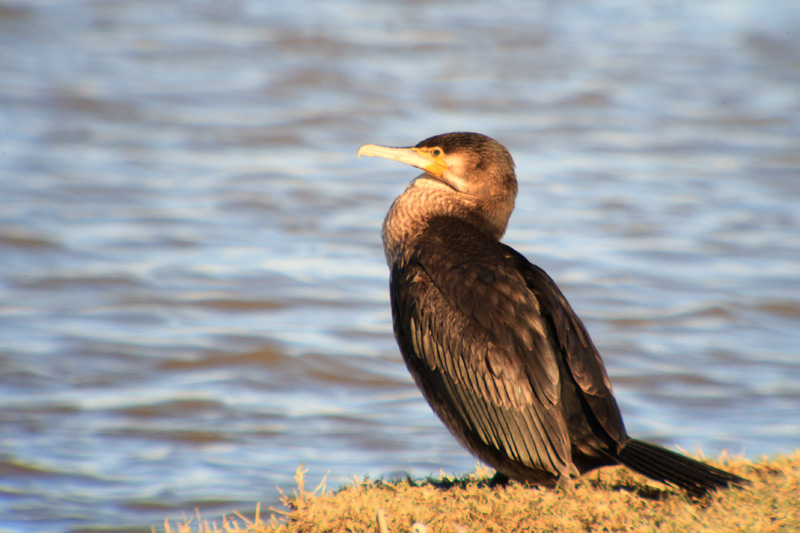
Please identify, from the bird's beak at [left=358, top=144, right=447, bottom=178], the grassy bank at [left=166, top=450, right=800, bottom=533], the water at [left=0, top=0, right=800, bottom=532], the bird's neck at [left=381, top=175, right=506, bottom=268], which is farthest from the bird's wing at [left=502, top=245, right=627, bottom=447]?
the water at [left=0, top=0, right=800, bottom=532]

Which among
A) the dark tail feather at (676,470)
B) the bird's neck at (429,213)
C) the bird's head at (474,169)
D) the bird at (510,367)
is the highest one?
the bird's head at (474,169)

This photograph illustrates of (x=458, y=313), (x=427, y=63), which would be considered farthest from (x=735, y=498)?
(x=427, y=63)

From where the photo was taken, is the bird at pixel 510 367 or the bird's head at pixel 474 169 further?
the bird's head at pixel 474 169

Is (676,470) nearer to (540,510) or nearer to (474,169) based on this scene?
(540,510)

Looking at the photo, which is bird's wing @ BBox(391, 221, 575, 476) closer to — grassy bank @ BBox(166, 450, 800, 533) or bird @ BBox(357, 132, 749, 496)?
bird @ BBox(357, 132, 749, 496)

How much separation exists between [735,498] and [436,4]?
13533 millimetres

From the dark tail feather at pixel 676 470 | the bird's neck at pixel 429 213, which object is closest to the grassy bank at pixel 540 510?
the dark tail feather at pixel 676 470

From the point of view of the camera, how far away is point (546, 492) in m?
3.13

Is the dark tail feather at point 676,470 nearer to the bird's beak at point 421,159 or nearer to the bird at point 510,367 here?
the bird at point 510,367

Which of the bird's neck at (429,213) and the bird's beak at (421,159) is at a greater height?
the bird's beak at (421,159)

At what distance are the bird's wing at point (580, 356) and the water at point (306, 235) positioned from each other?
2.22 meters

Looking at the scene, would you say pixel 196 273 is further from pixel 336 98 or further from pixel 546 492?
pixel 546 492

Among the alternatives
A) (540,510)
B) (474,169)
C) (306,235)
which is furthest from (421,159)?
(306,235)

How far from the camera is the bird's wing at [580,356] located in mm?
3264
